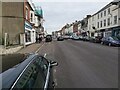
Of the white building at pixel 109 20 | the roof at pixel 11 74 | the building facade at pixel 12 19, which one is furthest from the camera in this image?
the white building at pixel 109 20

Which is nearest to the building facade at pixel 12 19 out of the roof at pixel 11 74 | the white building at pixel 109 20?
the white building at pixel 109 20

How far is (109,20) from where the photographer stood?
50.0 meters

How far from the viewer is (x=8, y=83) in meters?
2.65

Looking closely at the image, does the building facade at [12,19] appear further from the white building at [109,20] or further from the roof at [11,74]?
the roof at [11,74]

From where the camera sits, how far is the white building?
1764 inches

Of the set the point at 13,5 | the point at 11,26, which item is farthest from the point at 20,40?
the point at 13,5

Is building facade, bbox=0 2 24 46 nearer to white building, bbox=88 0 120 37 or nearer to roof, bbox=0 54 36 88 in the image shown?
white building, bbox=88 0 120 37

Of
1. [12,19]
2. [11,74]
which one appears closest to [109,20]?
[12,19]

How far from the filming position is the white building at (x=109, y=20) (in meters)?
44.8

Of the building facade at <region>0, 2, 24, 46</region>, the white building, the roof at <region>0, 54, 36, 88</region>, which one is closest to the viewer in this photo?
the roof at <region>0, 54, 36, 88</region>

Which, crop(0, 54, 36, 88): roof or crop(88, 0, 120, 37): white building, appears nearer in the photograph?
crop(0, 54, 36, 88): roof

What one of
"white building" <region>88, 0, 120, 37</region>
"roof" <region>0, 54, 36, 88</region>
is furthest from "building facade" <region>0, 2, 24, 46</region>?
"roof" <region>0, 54, 36, 88</region>

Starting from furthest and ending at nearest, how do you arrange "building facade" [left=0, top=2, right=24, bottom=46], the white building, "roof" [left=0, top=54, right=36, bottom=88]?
the white building → "building facade" [left=0, top=2, right=24, bottom=46] → "roof" [left=0, top=54, right=36, bottom=88]

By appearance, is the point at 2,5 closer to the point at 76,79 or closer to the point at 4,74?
the point at 76,79
